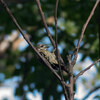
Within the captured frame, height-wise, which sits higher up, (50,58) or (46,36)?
(46,36)

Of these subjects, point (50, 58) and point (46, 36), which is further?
point (46, 36)

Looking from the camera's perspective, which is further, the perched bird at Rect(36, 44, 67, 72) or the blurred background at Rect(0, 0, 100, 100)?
the blurred background at Rect(0, 0, 100, 100)

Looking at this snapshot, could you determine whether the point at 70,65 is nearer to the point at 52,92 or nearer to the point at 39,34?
the point at 52,92

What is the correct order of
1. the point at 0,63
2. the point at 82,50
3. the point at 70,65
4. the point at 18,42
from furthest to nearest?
the point at 0,63, the point at 18,42, the point at 82,50, the point at 70,65

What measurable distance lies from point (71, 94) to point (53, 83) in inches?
137

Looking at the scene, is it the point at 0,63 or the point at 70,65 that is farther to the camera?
the point at 0,63

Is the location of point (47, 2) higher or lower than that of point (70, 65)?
higher

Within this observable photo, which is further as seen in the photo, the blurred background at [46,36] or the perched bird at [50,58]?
the blurred background at [46,36]

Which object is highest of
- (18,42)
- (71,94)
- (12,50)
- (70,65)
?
(18,42)

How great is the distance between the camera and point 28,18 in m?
6.28

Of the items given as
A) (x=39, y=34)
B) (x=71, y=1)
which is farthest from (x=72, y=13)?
(x=39, y=34)

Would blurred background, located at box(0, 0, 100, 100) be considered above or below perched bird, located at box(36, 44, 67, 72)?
above

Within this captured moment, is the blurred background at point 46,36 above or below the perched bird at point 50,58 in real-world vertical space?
above

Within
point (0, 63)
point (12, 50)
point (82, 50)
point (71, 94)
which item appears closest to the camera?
point (71, 94)
